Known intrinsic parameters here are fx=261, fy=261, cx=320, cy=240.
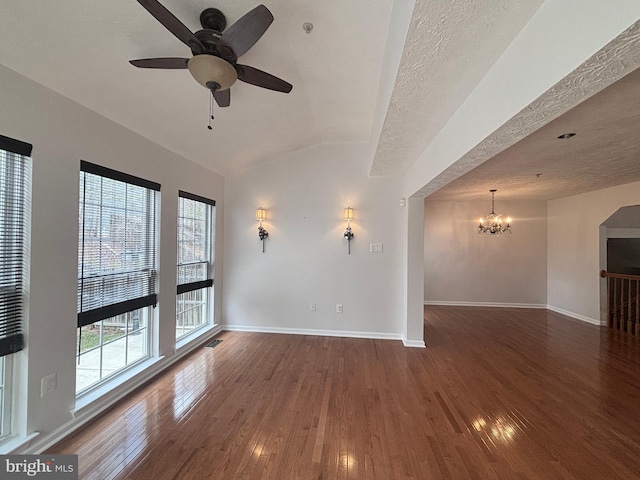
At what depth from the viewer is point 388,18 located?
5.78ft

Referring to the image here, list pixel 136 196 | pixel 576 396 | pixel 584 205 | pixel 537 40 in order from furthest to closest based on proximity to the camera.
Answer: pixel 584 205, pixel 136 196, pixel 576 396, pixel 537 40

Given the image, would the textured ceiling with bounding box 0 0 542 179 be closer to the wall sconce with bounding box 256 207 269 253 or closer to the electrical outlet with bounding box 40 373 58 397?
the wall sconce with bounding box 256 207 269 253

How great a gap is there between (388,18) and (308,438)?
3.05 metres

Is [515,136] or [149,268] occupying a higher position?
[515,136]

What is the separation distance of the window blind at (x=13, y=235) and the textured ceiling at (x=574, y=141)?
302cm

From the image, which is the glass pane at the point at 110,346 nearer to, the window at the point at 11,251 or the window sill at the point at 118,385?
the window sill at the point at 118,385

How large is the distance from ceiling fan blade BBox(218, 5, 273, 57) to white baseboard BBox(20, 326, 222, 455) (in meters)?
2.85

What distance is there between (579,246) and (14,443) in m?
8.03

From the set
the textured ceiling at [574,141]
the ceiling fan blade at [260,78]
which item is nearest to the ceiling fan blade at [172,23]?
the ceiling fan blade at [260,78]

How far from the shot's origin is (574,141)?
2480 mm

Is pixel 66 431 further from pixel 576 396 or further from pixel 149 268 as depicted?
pixel 576 396

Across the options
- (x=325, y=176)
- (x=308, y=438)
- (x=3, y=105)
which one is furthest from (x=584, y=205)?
(x=3, y=105)

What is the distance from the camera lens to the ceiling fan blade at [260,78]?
170 centimetres

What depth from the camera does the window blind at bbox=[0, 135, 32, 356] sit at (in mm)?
1650
